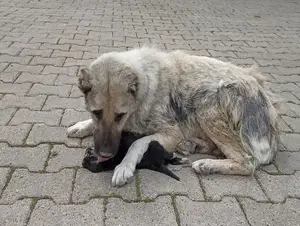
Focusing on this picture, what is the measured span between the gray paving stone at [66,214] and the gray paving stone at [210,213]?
2.30ft

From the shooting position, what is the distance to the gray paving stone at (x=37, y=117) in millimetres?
4395

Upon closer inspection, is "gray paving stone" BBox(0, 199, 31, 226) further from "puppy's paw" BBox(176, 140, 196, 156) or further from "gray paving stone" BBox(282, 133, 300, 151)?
"gray paving stone" BBox(282, 133, 300, 151)

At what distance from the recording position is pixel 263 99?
403 centimetres

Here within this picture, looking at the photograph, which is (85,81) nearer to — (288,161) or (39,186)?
(39,186)

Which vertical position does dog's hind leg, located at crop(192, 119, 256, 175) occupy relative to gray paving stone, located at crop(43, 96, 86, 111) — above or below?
above

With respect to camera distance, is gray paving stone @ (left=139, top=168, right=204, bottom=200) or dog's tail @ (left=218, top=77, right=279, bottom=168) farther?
dog's tail @ (left=218, top=77, right=279, bottom=168)

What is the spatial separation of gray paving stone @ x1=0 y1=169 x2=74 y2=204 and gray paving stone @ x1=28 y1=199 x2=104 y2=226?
10cm

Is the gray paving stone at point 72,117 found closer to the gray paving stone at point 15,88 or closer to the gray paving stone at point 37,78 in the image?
the gray paving stone at point 15,88

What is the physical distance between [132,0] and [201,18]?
3.23 metres

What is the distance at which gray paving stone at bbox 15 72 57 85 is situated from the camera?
5531 millimetres

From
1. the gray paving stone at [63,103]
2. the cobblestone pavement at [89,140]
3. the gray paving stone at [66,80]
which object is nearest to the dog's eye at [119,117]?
the cobblestone pavement at [89,140]

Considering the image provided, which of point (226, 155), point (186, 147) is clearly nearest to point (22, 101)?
point (186, 147)

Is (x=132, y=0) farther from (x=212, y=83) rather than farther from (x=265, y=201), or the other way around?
(x=265, y=201)

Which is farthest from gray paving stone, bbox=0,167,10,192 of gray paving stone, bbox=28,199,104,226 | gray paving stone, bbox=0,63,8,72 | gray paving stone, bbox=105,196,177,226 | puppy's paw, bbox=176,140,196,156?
gray paving stone, bbox=0,63,8,72
